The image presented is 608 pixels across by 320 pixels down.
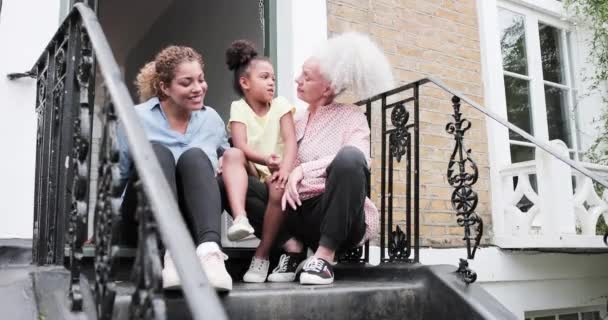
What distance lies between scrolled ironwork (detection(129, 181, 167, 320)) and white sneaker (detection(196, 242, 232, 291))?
0.63 meters

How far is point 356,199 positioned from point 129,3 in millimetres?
4813

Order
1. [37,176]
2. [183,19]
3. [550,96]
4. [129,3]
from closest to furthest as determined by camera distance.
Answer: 1. [37,176]
2. [550,96]
3. [183,19]
4. [129,3]

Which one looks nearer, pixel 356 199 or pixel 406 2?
pixel 356 199

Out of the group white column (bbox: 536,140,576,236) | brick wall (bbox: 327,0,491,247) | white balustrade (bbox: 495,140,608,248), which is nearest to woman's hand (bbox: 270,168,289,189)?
brick wall (bbox: 327,0,491,247)

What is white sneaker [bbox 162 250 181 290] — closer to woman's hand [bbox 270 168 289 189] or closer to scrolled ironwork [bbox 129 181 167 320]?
scrolled ironwork [bbox 129 181 167 320]

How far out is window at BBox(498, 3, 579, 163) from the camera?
4.83m

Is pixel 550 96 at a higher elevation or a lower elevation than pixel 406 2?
lower

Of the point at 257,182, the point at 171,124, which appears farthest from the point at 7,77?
the point at 257,182

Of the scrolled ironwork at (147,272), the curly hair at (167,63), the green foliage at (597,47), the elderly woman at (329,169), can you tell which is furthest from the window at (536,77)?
the scrolled ironwork at (147,272)

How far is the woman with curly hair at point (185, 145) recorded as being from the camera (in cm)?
196

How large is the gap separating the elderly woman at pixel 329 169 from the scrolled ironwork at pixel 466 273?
41 cm

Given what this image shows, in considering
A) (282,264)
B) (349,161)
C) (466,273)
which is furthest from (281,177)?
(466,273)

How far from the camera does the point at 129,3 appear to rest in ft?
20.4

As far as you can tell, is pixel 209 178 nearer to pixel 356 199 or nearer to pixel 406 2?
pixel 356 199
